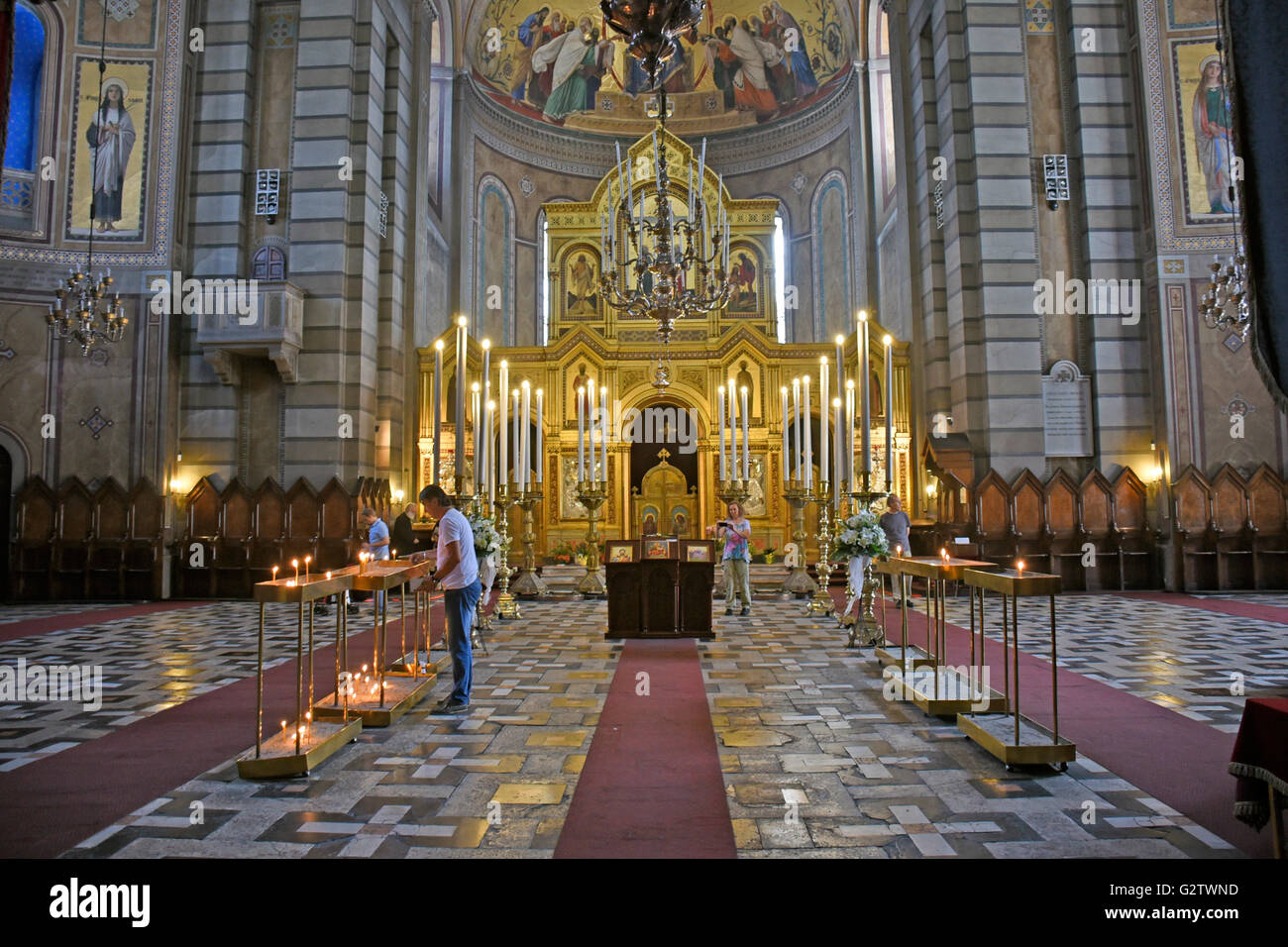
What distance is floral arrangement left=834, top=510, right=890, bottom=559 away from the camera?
8.29 meters

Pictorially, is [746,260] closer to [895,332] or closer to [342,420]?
[895,332]

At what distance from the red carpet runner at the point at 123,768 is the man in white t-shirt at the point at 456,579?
119 centimetres

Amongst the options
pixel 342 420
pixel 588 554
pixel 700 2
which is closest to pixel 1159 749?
pixel 700 2

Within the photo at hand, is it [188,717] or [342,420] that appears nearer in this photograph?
[188,717]

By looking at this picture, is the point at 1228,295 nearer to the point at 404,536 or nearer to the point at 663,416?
the point at 663,416

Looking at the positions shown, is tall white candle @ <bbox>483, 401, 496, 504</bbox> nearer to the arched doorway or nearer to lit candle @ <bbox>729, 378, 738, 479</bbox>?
lit candle @ <bbox>729, 378, 738, 479</bbox>

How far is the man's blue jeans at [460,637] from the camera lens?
544cm

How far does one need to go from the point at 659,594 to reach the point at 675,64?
2173 centimetres

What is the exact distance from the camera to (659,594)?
8.75 metres

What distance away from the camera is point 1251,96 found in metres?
2.44

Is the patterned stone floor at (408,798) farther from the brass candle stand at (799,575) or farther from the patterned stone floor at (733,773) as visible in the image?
the brass candle stand at (799,575)

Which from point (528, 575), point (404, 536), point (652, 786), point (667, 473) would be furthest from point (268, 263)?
point (652, 786)

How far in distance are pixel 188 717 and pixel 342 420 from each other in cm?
981

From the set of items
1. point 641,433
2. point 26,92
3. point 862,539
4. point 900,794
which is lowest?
point 900,794
